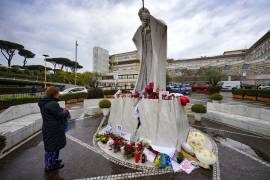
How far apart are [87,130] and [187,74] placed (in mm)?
50039

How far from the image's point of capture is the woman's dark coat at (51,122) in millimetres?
3365

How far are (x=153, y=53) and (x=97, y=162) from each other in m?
4.67

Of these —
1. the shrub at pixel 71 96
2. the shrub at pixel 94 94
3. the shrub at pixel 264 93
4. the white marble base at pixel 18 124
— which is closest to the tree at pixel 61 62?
the shrub at pixel 71 96

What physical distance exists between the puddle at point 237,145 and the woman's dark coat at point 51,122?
5.67 metres

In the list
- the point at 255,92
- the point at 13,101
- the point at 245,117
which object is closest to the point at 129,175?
the point at 245,117

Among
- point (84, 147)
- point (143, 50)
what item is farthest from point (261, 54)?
point (84, 147)

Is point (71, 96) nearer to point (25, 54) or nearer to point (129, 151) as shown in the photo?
point (129, 151)

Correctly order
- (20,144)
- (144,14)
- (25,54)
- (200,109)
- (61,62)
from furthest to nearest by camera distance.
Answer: (61,62), (25,54), (200,109), (144,14), (20,144)

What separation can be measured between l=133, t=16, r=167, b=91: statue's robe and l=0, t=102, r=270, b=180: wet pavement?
3.33 metres

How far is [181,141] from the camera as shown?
15.8 ft

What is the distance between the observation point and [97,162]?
4223 millimetres

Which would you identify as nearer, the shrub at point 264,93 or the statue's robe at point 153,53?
the statue's robe at point 153,53

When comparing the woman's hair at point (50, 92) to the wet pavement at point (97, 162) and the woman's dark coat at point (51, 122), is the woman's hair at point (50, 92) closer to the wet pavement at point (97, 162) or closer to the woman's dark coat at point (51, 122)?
the woman's dark coat at point (51, 122)

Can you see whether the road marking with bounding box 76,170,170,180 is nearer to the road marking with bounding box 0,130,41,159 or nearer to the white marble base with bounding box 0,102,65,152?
the road marking with bounding box 0,130,41,159
